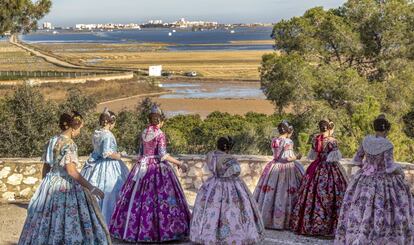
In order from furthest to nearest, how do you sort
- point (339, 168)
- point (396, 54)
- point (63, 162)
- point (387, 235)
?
1. point (396, 54)
2. point (339, 168)
3. point (387, 235)
4. point (63, 162)

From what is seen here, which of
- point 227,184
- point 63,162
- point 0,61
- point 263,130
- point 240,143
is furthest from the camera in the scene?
point 0,61

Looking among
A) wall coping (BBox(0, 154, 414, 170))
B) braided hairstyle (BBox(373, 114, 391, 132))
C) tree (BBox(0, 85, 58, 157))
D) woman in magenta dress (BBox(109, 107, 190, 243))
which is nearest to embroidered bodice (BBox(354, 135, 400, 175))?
braided hairstyle (BBox(373, 114, 391, 132))

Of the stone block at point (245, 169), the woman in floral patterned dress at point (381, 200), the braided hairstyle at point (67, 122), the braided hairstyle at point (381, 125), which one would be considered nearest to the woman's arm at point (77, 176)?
the braided hairstyle at point (67, 122)

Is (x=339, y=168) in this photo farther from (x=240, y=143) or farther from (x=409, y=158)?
(x=409, y=158)

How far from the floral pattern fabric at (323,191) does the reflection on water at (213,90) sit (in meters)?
42.4

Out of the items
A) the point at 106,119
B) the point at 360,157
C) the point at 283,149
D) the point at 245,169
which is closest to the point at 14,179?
the point at 106,119

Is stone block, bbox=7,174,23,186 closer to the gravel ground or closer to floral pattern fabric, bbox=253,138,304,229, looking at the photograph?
the gravel ground

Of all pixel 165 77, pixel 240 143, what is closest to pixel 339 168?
pixel 240 143

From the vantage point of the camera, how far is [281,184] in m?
10.4

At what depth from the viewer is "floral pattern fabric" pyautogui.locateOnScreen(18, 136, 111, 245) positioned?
7637 mm

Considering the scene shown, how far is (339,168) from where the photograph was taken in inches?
391

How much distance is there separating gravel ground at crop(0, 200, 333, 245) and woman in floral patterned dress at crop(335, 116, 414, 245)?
120 cm

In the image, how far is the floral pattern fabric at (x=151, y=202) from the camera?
943 centimetres

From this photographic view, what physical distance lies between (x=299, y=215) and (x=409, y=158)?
8783 mm
